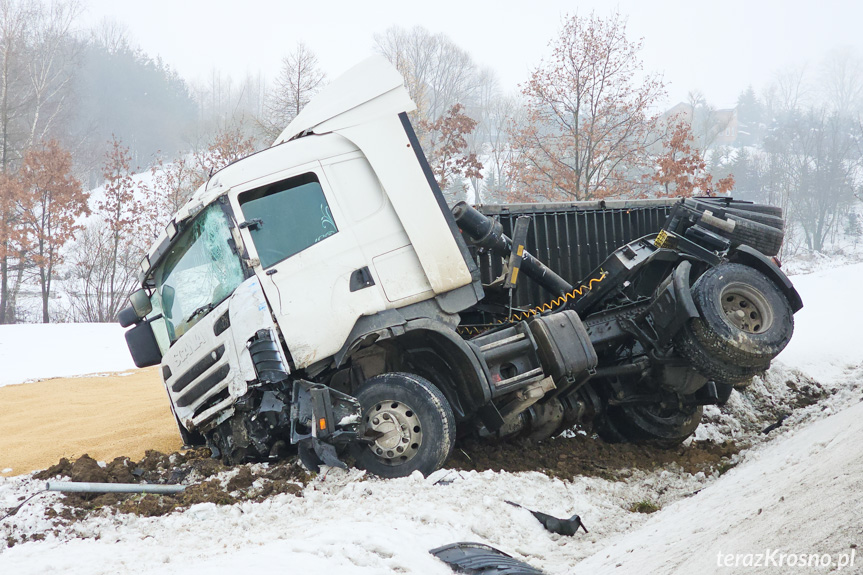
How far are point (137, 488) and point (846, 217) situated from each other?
2464 inches

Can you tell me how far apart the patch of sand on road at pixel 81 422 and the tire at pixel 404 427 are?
2.66m

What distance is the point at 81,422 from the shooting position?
8.48 meters

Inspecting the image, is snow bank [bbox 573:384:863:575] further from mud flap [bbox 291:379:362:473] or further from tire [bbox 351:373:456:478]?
mud flap [bbox 291:379:362:473]

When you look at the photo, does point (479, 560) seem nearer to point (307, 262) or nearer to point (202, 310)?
point (307, 262)

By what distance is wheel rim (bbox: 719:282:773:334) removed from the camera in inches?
253

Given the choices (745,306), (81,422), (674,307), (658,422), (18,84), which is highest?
(18,84)

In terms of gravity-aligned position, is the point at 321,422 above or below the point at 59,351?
below

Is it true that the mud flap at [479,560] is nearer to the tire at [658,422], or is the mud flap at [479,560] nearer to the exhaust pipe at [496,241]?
the exhaust pipe at [496,241]

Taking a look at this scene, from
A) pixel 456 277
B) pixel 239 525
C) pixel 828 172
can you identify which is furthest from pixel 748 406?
pixel 828 172

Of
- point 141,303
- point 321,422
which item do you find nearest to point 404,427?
point 321,422

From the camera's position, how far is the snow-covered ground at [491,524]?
10.5 feet

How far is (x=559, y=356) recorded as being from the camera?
6.05 m
